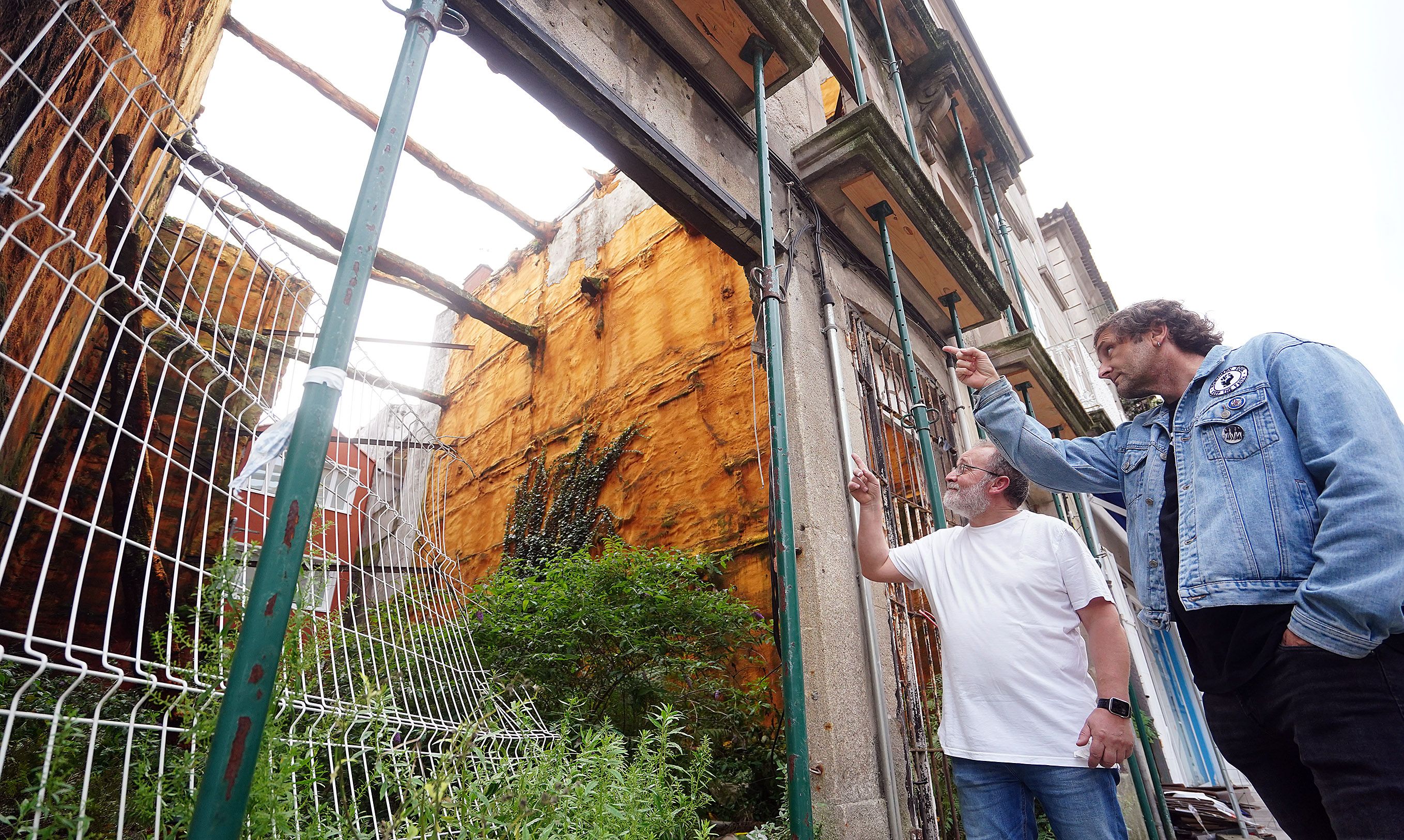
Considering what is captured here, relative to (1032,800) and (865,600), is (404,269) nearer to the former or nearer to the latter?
(865,600)

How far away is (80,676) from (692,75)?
147 inches

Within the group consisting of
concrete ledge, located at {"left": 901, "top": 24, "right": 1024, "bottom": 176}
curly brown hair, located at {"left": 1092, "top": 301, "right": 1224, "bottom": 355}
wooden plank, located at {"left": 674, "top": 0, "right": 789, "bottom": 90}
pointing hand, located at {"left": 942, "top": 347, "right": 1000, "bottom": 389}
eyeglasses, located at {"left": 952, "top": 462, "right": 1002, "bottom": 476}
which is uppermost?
concrete ledge, located at {"left": 901, "top": 24, "right": 1024, "bottom": 176}

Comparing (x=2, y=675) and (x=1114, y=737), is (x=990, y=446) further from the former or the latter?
(x=2, y=675)

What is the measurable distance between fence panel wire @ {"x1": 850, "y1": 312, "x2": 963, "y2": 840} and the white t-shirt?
1.38 meters

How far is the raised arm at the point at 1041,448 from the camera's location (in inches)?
88.6

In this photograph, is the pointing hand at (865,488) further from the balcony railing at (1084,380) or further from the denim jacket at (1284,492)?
the balcony railing at (1084,380)

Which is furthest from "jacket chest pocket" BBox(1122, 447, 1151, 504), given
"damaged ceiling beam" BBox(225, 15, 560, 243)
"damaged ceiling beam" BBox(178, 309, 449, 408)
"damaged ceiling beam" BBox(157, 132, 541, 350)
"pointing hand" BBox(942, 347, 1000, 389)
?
"damaged ceiling beam" BBox(225, 15, 560, 243)

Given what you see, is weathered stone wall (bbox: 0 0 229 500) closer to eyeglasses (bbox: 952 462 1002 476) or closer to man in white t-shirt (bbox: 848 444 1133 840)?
man in white t-shirt (bbox: 848 444 1133 840)

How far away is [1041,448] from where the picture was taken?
7.63 ft

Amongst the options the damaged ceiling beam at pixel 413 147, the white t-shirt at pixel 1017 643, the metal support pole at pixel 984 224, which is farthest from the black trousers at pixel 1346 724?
the damaged ceiling beam at pixel 413 147

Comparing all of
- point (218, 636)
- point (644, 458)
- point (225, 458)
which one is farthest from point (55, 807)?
point (644, 458)

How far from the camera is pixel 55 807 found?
44.4 inches

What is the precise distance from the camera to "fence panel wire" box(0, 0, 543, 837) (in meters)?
1.33

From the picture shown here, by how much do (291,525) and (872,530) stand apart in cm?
197
